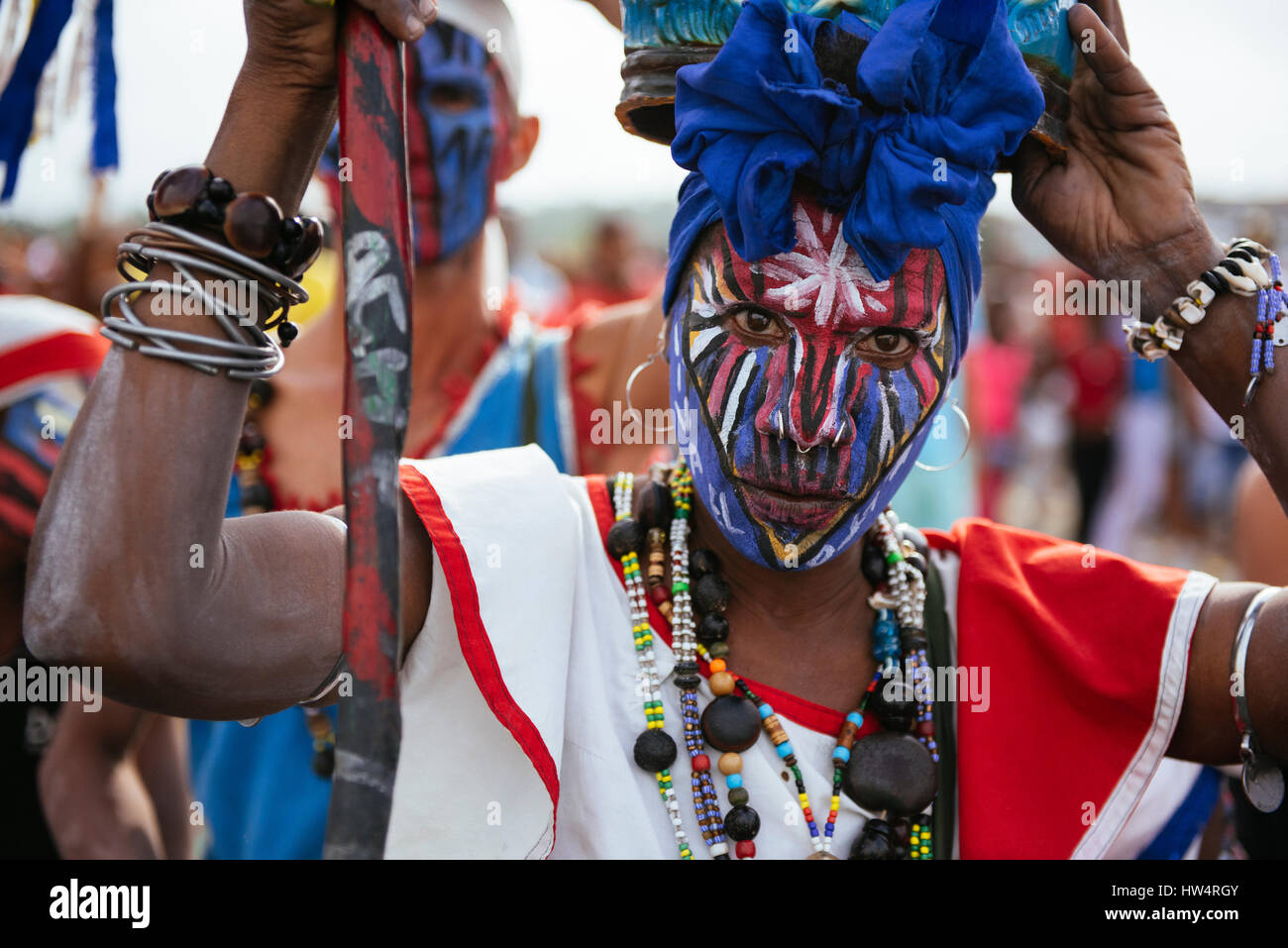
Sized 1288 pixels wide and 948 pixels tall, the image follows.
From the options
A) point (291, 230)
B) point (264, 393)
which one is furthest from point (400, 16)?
point (264, 393)

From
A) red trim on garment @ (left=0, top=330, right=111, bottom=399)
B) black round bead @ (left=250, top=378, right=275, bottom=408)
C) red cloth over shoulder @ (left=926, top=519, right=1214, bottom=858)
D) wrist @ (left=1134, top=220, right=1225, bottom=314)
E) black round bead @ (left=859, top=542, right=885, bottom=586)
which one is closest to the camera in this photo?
red cloth over shoulder @ (left=926, top=519, right=1214, bottom=858)

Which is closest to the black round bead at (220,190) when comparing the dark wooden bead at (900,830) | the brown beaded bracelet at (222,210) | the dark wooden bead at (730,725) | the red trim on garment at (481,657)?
the brown beaded bracelet at (222,210)

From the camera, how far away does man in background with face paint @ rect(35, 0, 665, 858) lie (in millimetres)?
3117

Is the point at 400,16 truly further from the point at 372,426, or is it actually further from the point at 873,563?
the point at 873,563

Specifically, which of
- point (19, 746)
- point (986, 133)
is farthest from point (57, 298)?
point (986, 133)

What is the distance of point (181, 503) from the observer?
5.32ft

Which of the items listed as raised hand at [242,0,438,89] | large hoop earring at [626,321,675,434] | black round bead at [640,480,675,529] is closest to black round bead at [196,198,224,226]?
raised hand at [242,0,438,89]

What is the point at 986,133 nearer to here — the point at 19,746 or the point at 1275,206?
the point at 19,746

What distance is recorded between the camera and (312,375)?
3.53m

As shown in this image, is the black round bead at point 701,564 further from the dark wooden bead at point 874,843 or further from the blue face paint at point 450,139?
the blue face paint at point 450,139

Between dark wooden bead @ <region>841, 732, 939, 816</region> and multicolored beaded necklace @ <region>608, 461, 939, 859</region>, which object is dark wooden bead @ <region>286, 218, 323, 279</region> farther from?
dark wooden bead @ <region>841, 732, 939, 816</region>

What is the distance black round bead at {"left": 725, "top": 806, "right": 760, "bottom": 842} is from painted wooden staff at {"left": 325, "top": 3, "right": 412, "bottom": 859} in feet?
2.52
